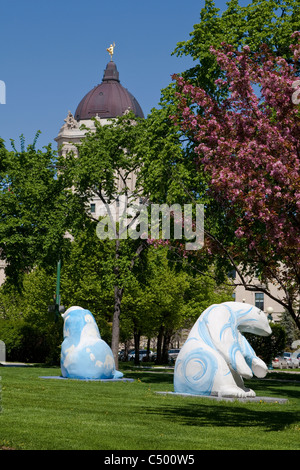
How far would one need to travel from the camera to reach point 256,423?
13.4 m

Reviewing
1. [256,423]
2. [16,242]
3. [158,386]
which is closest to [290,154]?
[256,423]

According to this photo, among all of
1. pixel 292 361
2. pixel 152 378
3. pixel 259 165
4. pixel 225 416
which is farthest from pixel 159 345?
pixel 259 165

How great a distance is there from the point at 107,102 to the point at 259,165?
A: 10410 cm

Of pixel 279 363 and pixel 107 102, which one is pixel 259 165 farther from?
pixel 107 102

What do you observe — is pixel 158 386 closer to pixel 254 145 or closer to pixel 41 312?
pixel 254 145

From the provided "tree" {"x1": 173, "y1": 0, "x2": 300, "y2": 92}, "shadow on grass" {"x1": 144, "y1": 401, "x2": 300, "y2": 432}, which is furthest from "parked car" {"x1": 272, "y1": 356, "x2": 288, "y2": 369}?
"shadow on grass" {"x1": 144, "y1": 401, "x2": 300, "y2": 432}

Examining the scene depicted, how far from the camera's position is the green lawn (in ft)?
33.7

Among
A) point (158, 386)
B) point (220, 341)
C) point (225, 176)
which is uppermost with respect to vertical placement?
point (225, 176)

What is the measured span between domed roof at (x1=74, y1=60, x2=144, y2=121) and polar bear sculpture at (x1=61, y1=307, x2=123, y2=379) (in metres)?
90.6

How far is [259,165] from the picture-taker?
14.1m

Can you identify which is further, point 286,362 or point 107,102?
point 107,102

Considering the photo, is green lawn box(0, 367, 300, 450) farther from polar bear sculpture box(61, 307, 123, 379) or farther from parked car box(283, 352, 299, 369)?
A: parked car box(283, 352, 299, 369)

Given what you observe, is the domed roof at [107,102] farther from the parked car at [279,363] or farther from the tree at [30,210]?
the tree at [30,210]

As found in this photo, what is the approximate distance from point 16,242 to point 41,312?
15673mm
